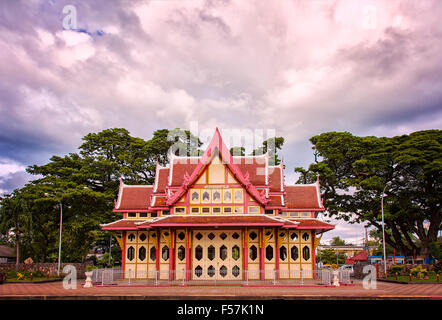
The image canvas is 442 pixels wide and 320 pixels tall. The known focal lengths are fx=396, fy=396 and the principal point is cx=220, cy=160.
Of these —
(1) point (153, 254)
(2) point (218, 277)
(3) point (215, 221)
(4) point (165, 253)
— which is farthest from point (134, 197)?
(2) point (218, 277)

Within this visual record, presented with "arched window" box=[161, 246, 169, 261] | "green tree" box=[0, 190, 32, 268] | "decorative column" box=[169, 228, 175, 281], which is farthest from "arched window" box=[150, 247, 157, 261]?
"green tree" box=[0, 190, 32, 268]

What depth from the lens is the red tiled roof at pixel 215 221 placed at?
1070 inches

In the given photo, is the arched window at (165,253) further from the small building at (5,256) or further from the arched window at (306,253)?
the small building at (5,256)

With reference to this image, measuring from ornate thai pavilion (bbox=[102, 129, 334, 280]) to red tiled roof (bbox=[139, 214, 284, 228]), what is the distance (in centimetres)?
7

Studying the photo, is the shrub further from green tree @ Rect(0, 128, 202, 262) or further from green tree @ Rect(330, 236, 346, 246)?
green tree @ Rect(330, 236, 346, 246)

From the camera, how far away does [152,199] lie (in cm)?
3234

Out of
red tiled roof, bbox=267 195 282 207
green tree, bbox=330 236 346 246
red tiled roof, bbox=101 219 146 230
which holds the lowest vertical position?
green tree, bbox=330 236 346 246

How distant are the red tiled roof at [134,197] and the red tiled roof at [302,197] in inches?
472

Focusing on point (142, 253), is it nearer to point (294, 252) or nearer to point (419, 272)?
point (294, 252)

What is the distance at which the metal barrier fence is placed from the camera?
88.5 feet

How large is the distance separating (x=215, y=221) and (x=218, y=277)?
15.0 feet

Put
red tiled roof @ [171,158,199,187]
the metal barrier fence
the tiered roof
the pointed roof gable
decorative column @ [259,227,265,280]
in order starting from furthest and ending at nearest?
1. red tiled roof @ [171,158,199,187]
2. the tiered roof
3. the pointed roof gable
4. decorative column @ [259,227,265,280]
5. the metal barrier fence

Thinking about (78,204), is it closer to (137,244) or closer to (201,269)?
(137,244)
